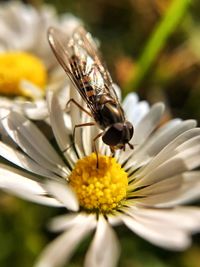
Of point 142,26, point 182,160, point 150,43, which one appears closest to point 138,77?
point 150,43

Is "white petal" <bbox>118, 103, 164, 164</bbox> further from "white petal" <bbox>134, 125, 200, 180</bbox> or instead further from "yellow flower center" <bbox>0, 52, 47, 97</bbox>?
"yellow flower center" <bbox>0, 52, 47, 97</bbox>

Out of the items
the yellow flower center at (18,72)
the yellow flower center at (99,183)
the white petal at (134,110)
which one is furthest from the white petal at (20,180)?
the yellow flower center at (18,72)

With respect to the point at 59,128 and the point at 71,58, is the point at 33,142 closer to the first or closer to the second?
the point at 59,128

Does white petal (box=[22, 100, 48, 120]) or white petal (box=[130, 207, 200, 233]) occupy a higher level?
white petal (box=[22, 100, 48, 120])

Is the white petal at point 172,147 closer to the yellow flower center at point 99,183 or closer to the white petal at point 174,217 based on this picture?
the yellow flower center at point 99,183

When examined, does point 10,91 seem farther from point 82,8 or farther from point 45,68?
point 82,8

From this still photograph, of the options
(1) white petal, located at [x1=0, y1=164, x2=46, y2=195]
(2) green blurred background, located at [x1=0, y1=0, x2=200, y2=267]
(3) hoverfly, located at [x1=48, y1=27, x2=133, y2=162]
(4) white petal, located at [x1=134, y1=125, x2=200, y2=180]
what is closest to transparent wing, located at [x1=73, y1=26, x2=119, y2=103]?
(3) hoverfly, located at [x1=48, y1=27, x2=133, y2=162]
